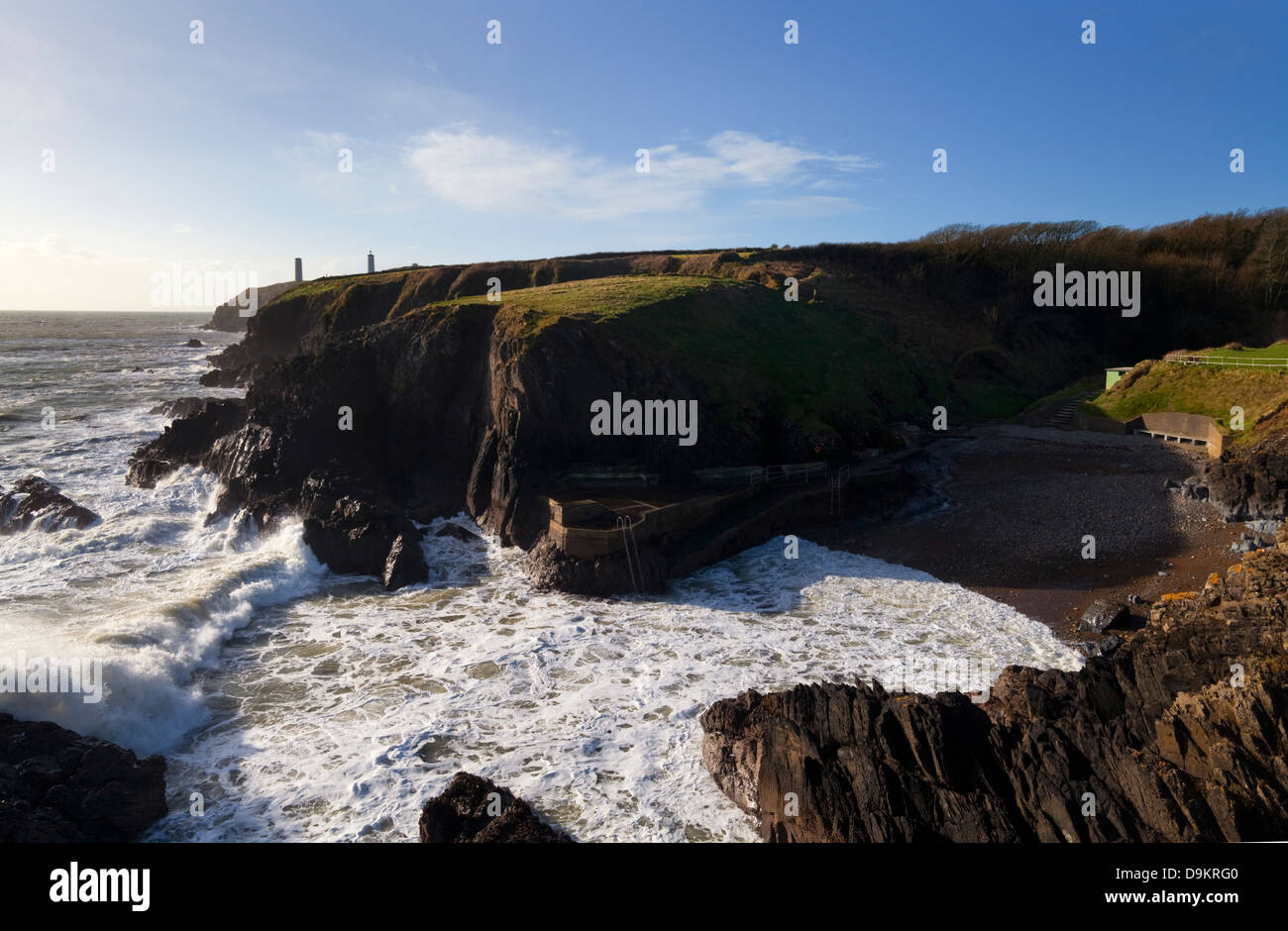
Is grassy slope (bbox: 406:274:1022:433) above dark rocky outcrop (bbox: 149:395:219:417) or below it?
above

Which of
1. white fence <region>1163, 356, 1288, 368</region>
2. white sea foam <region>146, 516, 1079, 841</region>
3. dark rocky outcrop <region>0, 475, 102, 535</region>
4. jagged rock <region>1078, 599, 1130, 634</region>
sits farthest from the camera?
white fence <region>1163, 356, 1288, 368</region>

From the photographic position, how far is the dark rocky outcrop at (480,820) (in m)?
10.1

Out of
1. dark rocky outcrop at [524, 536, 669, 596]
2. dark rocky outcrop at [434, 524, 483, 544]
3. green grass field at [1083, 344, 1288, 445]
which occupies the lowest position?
dark rocky outcrop at [524, 536, 669, 596]

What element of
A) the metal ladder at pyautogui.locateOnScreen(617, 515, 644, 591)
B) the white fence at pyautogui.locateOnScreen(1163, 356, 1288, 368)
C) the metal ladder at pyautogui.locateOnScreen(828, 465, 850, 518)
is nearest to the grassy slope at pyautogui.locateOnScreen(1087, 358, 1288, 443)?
the white fence at pyautogui.locateOnScreen(1163, 356, 1288, 368)

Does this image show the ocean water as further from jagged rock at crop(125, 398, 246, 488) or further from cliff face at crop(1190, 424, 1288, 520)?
cliff face at crop(1190, 424, 1288, 520)

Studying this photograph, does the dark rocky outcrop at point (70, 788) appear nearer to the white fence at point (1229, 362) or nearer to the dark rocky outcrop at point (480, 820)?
the dark rocky outcrop at point (480, 820)

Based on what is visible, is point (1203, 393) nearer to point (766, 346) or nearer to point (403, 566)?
point (766, 346)

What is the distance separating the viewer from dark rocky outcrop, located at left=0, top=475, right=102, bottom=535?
2512 cm

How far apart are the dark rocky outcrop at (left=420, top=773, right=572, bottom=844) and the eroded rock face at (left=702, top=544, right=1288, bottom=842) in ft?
10.7

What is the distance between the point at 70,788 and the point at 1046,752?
46.6 feet

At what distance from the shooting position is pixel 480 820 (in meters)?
10.5

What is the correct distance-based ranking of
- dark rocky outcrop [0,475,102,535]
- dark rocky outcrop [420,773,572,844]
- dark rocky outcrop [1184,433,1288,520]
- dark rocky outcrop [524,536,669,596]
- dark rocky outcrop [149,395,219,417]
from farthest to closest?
dark rocky outcrop [149,395,219,417] → dark rocky outcrop [0,475,102,535] → dark rocky outcrop [1184,433,1288,520] → dark rocky outcrop [524,536,669,596] → dark rocky outcrop [420,773,572,844]

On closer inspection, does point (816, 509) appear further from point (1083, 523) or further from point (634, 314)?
point (634, 314)

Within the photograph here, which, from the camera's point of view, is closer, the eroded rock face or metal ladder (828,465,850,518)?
the eroded rock face
